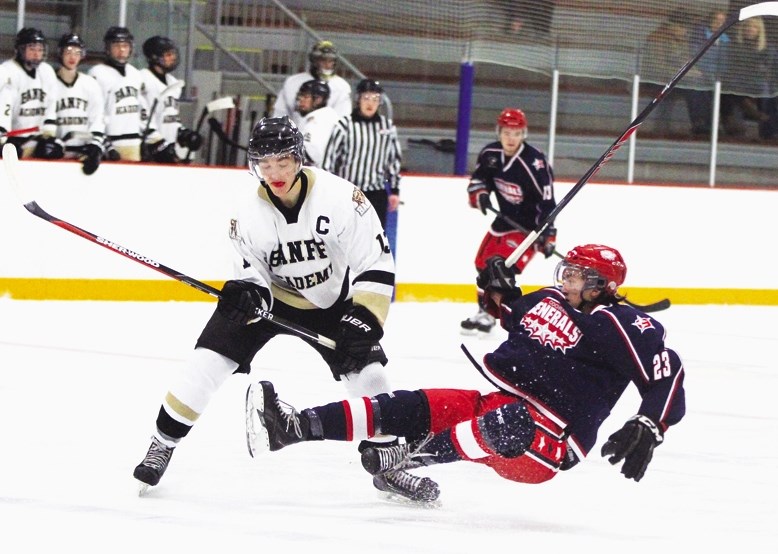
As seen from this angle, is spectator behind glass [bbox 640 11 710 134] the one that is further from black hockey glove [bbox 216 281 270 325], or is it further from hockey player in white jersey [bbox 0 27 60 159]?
black hockey glove [bbox 216 281 270 325]

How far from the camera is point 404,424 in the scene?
121 inches

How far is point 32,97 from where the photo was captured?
Result: 22.8 ft

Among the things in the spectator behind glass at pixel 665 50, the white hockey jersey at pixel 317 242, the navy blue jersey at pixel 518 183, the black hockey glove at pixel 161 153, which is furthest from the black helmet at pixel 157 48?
the white hockey jersey at pixel 317 242

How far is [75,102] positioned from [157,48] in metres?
0.57

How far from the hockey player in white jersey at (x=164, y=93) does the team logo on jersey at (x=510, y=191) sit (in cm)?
180

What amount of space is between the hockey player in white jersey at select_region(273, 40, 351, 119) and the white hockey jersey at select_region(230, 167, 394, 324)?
174 inches

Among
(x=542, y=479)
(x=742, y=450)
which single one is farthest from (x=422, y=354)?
(x=542, y=479)

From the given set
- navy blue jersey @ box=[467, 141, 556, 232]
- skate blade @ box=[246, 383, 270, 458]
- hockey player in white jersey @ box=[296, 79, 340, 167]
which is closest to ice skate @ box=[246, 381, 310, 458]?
skate blade @ box=[246, 383, 270, 458]

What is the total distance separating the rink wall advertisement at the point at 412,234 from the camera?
22.2ft

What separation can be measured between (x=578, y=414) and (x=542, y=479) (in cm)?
17

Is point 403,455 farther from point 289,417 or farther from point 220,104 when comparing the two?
point 220,104

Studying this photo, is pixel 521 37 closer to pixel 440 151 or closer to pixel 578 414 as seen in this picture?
pixel 440 151

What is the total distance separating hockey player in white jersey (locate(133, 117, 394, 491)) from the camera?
3111 mm

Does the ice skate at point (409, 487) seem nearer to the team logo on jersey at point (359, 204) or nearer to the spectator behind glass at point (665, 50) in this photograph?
the team logo on jersey at point (359, 204)
